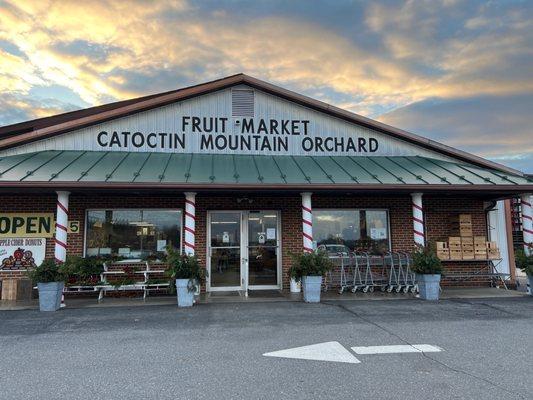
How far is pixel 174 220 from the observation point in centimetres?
1167

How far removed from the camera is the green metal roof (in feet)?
32.0

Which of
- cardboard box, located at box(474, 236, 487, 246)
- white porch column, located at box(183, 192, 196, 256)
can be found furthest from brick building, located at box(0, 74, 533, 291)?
cardboard box, located at box(474, 236, 487, 246)

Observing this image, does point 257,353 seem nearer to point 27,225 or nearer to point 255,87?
point 27,225

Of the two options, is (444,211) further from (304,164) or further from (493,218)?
(304,164)

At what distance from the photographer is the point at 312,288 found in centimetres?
967

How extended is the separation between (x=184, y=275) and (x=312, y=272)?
10.4ft

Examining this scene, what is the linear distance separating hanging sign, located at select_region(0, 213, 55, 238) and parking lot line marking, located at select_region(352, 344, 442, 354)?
9.42 m

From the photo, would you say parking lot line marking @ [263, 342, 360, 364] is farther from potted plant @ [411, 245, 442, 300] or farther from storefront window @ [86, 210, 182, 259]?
storefront window @ [86, 210, 182, 259]

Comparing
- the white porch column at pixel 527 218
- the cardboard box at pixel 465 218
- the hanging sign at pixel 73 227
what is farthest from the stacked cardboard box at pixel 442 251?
the hanging sign at pixel 73 227

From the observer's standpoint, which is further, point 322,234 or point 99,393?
point 322,234

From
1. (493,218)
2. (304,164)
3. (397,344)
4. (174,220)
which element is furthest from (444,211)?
(174,220)

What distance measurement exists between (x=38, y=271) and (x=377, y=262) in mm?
9140

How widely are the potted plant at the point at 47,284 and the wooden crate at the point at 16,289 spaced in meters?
2.00

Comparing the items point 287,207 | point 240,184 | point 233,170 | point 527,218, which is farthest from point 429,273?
point 233,170
